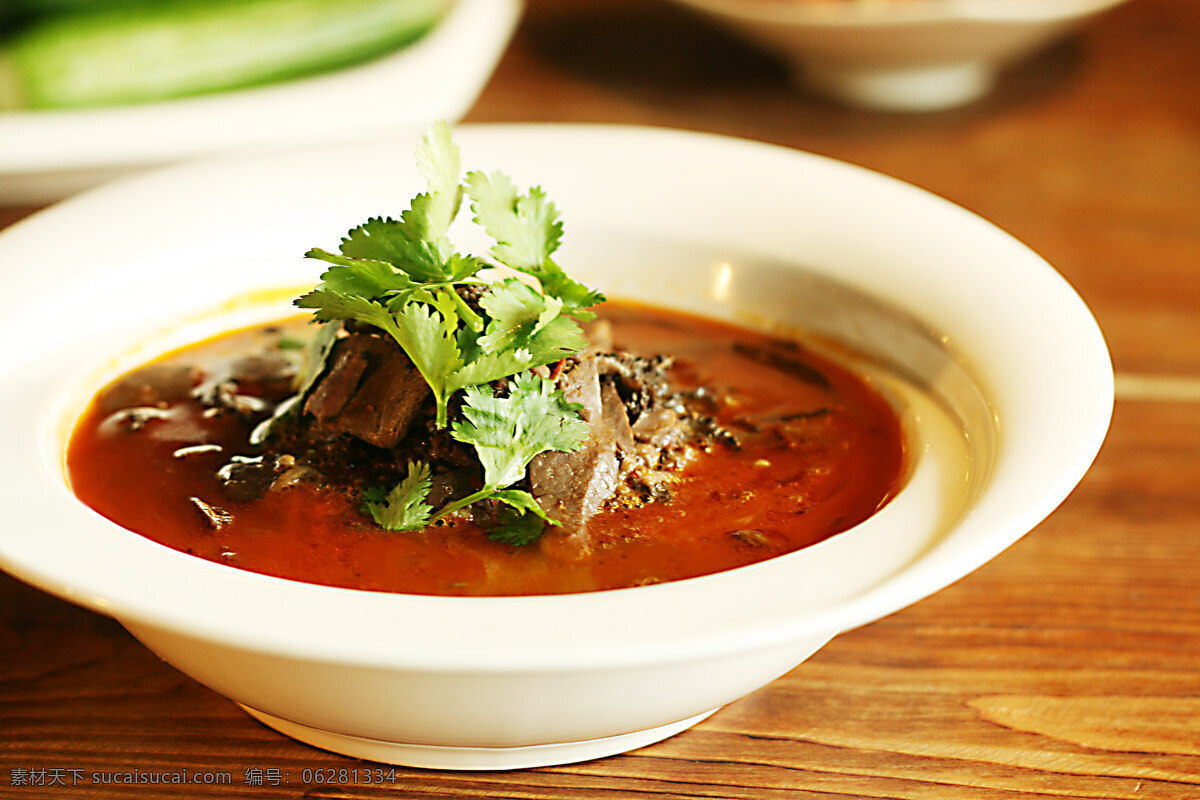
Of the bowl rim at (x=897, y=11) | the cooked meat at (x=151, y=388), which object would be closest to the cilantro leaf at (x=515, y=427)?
the cooked meat at (x=151, y=388)

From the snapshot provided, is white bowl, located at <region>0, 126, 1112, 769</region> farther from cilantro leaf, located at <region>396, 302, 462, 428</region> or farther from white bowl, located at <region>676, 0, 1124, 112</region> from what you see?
white bowl, located at <region>676, 0, 1124, 112</region>

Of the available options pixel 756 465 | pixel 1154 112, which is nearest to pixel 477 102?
pixel 1154 112

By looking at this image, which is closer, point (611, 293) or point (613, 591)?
point (613, 591)

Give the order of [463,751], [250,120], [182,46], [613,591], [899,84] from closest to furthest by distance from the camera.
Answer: [613,591], [463,751], [250,120], [182,46], [899,84]

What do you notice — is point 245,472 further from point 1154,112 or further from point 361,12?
point 1154,112

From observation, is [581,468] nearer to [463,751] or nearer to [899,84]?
[463,751]

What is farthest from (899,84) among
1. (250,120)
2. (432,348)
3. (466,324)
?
(432,348)
